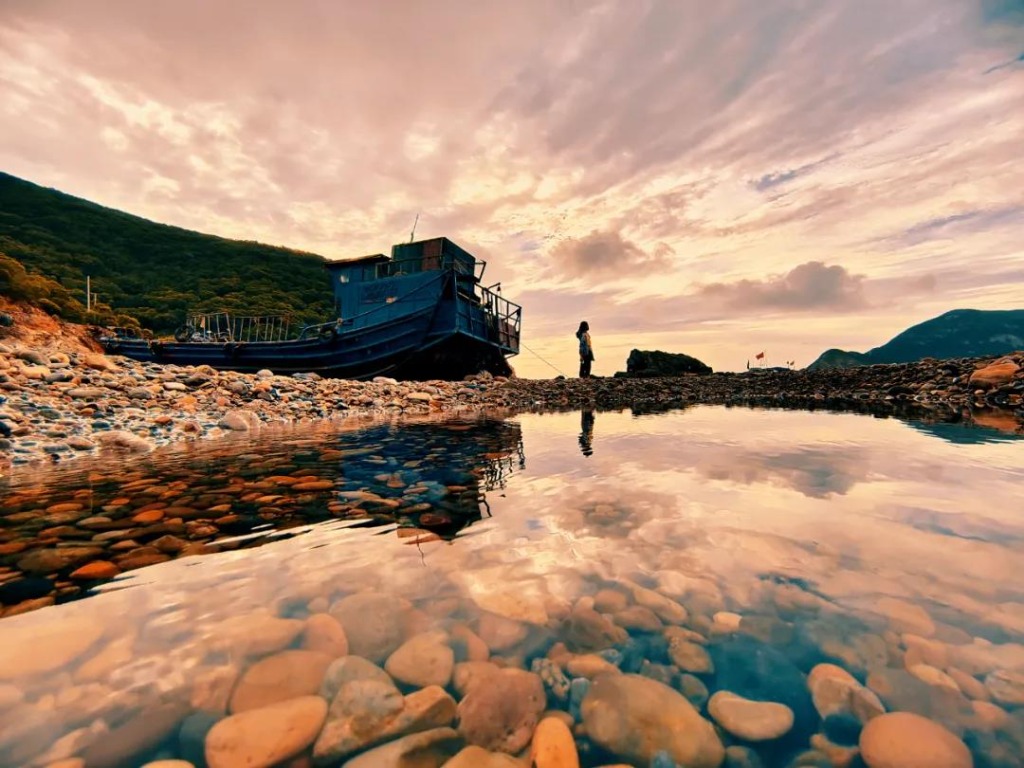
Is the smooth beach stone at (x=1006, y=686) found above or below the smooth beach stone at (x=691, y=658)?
below

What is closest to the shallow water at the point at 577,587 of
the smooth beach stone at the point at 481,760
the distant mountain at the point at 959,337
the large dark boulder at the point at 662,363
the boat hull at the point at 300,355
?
the smooth beach stone at the point at 481,760

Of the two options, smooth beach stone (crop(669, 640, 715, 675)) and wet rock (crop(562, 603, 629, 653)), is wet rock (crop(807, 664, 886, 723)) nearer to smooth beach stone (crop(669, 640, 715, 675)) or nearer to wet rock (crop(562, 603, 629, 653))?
smooth beach stone (crop(669, 640, 715, 675))

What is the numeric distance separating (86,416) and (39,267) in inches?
2749

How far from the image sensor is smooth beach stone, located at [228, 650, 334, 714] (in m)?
1.40

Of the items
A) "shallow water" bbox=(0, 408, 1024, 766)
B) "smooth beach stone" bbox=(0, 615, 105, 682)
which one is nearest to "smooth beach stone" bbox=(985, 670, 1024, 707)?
"shallow water" bbox=(0, 408, 1024, 766)

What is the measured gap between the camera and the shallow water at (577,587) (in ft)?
4.47

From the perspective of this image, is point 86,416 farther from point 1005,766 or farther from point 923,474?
point 923,474

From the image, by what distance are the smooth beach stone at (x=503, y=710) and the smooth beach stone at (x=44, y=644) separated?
1.54m

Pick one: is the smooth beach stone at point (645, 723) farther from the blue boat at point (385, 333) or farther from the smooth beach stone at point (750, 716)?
the blue boat at point (385, 333)

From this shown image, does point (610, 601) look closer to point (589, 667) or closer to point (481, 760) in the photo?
point (589, 667)

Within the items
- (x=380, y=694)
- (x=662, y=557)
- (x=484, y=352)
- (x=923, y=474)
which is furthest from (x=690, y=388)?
(x=380, y=694)

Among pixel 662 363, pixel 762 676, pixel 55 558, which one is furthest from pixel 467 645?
pixel 662 363

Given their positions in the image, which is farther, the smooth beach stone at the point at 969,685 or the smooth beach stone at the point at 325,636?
the smooth beach stone at the point at 325,636

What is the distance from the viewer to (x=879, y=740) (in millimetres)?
1193
